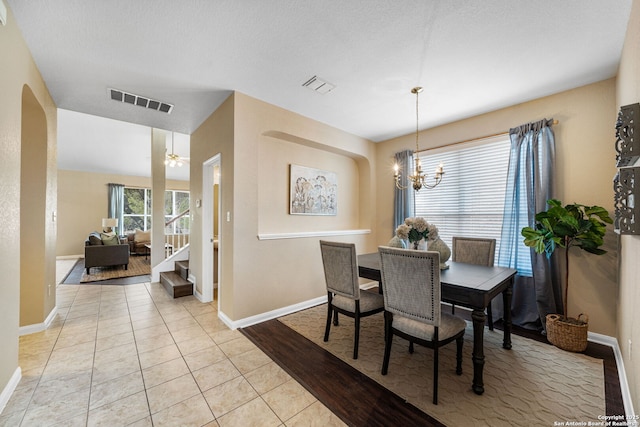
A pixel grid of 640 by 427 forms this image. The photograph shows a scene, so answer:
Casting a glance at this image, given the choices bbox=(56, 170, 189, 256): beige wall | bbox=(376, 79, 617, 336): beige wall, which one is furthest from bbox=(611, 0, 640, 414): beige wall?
bbox=(56, 170, 189, 256): beige wall

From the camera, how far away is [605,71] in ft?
7.96

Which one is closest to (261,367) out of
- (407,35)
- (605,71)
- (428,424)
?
(428,424)

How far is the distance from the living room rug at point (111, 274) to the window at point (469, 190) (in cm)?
566

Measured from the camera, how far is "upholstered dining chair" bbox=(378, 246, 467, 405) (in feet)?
5.74

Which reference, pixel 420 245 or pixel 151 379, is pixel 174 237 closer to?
pixel 151 379

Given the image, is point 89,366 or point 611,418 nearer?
point 611,418

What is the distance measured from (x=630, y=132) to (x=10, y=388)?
14.2 feet

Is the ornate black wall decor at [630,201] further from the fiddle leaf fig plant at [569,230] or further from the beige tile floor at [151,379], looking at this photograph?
the beige tile floor at [151,379]

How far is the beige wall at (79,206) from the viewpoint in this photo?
8039mm

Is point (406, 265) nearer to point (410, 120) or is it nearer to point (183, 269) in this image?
point (410, 120)

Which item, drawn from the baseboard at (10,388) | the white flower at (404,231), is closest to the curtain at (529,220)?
the white flower at (404,231)

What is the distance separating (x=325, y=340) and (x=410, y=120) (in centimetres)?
315

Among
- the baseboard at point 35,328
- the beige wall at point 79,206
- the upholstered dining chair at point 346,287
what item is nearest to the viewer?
the upholstered dining chair at point 346,287

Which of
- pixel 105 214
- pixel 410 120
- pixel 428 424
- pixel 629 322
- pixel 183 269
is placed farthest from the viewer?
pixel 105 214
